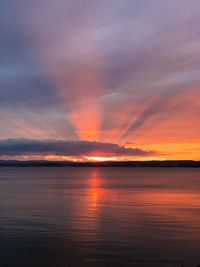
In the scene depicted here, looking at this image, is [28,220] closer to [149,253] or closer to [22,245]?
[22,245]

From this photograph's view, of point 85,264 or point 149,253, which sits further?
point 149,253

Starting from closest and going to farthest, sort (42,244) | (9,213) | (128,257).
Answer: (128,257) → (42,244) → (9,213)

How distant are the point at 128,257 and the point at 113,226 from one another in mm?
11277

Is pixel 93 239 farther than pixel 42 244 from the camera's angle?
Yes

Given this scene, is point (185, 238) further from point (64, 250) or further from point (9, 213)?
point (9, 213)

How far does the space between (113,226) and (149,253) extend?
10.3m

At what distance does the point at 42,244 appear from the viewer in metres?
24.5

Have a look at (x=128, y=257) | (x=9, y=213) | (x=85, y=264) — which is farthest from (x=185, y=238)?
(x=9, y=213)

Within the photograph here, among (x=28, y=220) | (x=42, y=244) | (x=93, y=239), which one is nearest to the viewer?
→ (x=42, y=244)

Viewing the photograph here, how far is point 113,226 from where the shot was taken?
32469mm

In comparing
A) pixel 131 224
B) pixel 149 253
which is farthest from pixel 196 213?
pixel 149 253

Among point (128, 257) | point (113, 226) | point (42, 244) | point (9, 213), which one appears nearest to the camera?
point (128, 257)

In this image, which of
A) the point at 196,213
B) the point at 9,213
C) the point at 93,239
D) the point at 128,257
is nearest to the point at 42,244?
the point at 93,239

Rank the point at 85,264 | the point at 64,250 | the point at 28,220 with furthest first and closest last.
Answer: the point at 28,220 < the point at 64,250 < the point at 85,264
